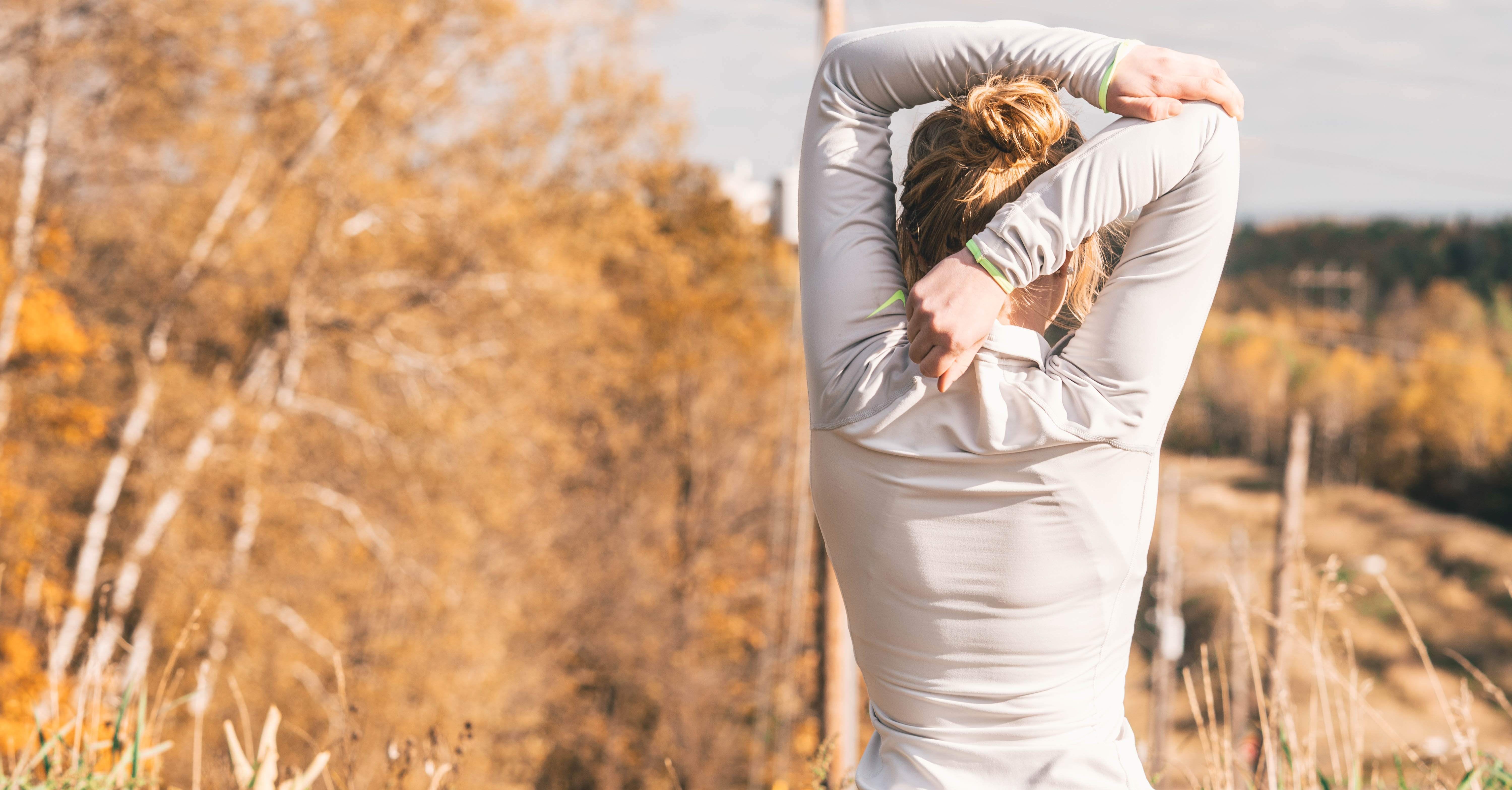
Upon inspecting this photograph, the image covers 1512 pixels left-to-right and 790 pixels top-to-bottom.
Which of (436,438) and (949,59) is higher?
(949,59)

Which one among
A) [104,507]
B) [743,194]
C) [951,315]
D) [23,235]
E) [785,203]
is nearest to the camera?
[951,315]

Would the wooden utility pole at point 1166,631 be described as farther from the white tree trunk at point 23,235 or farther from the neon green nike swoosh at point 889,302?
the white tree trunk at point 23,235

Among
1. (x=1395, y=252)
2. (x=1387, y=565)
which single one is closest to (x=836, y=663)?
(x=1387, y=565)

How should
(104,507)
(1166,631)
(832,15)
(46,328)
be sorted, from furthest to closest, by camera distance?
(1166,631) → (104,507) → (46,328) → (832,15)

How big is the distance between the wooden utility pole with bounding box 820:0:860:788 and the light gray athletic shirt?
21.9 feet

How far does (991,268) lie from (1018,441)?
142mm

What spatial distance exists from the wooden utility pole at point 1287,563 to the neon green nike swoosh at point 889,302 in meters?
1.39

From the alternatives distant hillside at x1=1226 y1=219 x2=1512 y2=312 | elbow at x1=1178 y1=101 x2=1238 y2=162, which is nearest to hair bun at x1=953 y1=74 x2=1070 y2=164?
elbow at x1=1178 y1=101 x2=1238 y2=162

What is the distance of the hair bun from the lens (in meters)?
0.87

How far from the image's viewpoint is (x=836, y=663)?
816 centimetres

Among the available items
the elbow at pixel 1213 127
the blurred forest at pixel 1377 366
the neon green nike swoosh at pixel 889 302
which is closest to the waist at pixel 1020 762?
the neon green nike swoosh at pixel 889 302

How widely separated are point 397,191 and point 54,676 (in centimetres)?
1002

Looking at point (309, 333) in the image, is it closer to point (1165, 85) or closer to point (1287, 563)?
point (1287, 563)

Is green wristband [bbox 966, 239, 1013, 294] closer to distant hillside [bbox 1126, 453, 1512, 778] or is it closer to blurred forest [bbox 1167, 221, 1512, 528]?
distant hillside [bbox 1126, 453, 1512, 778]
